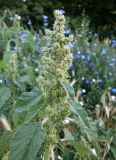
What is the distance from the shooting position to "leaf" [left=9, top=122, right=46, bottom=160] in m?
1.61

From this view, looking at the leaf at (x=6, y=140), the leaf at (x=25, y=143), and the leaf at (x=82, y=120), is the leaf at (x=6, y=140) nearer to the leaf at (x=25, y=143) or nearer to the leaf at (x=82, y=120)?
the leaf at (x=25, y=143)

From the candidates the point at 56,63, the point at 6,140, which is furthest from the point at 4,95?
the point at 56,63

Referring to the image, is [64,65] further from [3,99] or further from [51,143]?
[3,99]

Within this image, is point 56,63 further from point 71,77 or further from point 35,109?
point 71,77

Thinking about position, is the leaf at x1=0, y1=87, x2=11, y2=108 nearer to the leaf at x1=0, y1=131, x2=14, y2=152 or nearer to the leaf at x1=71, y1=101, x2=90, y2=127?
the leaf at x1=0, y1=131, x2=14, y2=152

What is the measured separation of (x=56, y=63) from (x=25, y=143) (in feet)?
0.92

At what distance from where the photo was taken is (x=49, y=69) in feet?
5.62

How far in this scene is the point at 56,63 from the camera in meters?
1.70

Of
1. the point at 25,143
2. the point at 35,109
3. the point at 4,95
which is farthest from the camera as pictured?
the point at 4,95

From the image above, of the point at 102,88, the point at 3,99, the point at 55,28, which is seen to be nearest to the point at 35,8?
the point at 102,88

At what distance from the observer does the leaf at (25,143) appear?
5.28 ft

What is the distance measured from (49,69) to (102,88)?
3667 millimetres

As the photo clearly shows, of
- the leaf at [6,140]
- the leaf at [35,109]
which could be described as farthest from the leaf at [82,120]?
the leaf at [6,140]

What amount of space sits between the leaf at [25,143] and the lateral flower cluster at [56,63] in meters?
0.14
